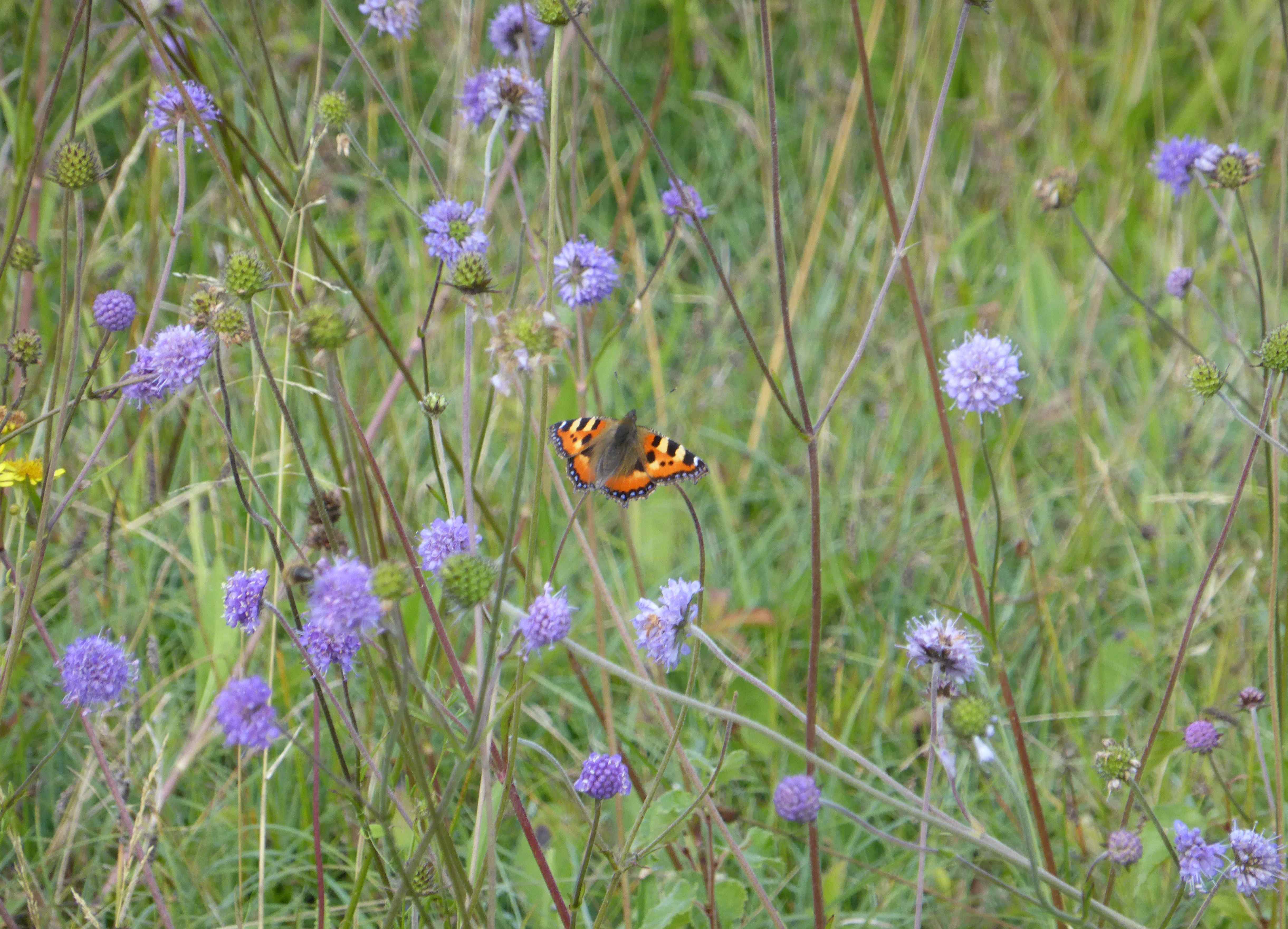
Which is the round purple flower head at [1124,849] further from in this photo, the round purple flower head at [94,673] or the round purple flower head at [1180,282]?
the round purple flower head at [94,673]

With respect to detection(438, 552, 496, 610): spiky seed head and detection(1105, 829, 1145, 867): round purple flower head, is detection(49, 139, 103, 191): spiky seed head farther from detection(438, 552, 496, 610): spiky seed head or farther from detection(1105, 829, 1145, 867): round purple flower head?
detection(1105, 829, 1145, 867): round purple flower head

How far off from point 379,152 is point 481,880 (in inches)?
109

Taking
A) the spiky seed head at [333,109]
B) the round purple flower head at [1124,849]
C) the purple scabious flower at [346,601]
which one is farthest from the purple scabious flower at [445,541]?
the round purple flower head at [1124,849]

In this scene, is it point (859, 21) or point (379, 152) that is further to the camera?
point (379, 152)

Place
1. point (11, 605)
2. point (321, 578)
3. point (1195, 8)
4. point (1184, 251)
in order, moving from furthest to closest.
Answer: point (1195, 8) < point (1184, 251) < point (11, 605) < point (321, 578)

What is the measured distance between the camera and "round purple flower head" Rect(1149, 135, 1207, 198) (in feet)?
6.56

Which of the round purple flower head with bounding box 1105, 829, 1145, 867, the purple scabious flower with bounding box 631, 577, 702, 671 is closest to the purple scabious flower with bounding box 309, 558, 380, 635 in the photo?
the purple scabious flower with bounding box 631, 577, 702, 671

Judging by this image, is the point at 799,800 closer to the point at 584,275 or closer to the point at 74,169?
the point at 584,275

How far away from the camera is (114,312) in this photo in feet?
5.22

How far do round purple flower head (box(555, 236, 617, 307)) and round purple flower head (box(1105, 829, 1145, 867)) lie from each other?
1003 millimetres

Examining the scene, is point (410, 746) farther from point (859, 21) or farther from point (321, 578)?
point (859, 21)

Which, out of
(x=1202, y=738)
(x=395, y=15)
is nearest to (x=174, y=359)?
(x=395, y=15)

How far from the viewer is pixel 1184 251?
3318 mm

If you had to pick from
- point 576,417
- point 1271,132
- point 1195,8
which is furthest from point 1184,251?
point 576,417
